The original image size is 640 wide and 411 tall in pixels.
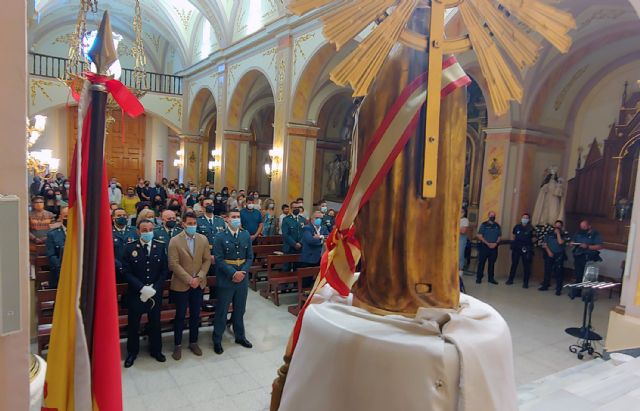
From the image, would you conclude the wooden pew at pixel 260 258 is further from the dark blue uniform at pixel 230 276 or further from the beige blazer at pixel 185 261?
the beige blazer at pixel 185 261

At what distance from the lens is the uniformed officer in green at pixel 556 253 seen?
28.1ft

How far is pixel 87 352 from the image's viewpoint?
71.1 inches

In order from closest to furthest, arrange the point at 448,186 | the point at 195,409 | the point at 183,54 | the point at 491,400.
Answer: the point at 491,400 → the point at 448,186 → the point at 195,409 → the point at 183,54

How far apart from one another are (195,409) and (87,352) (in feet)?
7.59

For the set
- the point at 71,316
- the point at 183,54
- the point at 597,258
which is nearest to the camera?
the point at 71,316

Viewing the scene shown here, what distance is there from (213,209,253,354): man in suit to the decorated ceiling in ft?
26.4

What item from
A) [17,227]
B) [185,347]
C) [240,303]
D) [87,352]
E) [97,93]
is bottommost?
[185,347]

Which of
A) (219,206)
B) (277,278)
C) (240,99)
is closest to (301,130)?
(219,206)

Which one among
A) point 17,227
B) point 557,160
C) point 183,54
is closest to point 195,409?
point 17,227

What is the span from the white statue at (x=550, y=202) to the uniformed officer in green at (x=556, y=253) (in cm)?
62

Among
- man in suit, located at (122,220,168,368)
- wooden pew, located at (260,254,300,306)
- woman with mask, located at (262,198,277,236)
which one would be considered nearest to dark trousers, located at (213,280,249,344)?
man in suit, located at (122,220,168,368)

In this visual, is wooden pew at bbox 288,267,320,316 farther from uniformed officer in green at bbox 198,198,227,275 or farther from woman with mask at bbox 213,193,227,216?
woman with mask at bbox 213,193,227,216

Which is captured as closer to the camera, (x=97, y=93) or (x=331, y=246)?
(x=331, y=246)

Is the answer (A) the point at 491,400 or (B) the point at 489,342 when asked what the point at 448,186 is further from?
(A) the point at 491,400
